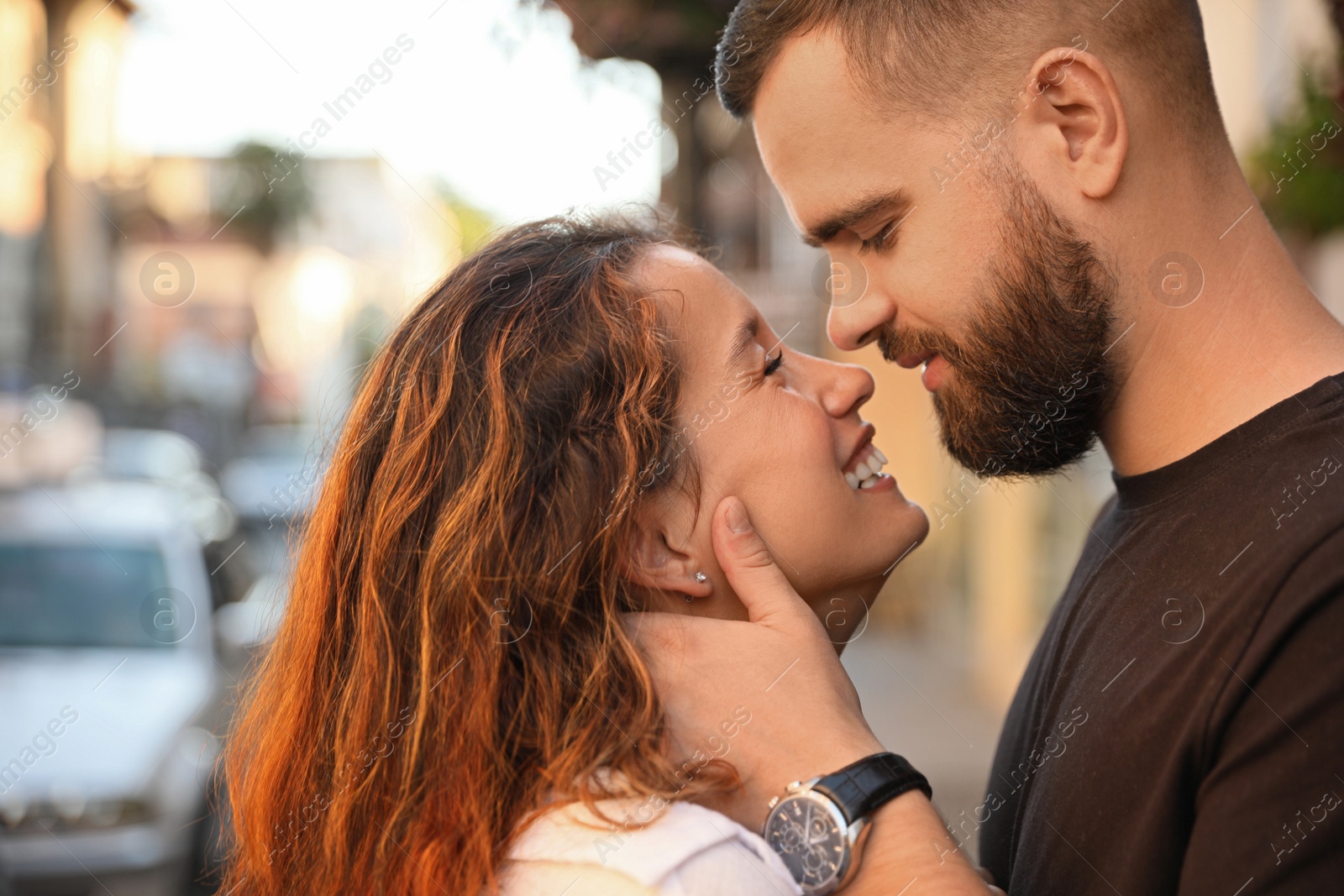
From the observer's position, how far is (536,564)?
1718 millimetres

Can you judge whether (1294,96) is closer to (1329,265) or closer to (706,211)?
(1329,265)

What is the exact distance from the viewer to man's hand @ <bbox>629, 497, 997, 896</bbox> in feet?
4.88

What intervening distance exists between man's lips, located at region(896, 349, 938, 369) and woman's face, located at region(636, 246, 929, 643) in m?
0.15

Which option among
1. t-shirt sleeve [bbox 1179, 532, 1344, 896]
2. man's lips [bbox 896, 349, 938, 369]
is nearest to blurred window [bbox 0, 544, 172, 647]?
man's lips [bbox 896, 349, 938, 369]

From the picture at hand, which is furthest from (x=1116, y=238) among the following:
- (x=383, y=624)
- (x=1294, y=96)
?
(x=1294, y=96)

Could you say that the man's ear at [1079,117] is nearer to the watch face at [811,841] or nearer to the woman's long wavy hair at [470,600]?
the woman's long wavy hair at [470,600]

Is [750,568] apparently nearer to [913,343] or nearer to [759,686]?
[759,686]

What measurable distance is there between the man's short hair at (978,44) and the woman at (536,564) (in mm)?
446

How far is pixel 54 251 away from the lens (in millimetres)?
24906

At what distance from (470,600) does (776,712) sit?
48 cm

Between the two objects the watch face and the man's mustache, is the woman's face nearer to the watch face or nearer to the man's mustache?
the man's mustache

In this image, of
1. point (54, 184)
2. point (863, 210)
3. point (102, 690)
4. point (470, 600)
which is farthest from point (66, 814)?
point (54, 184)

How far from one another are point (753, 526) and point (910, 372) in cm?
842

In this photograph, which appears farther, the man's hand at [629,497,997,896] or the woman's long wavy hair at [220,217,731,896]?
the woman's long wavy hair at [220,217,731,896]
